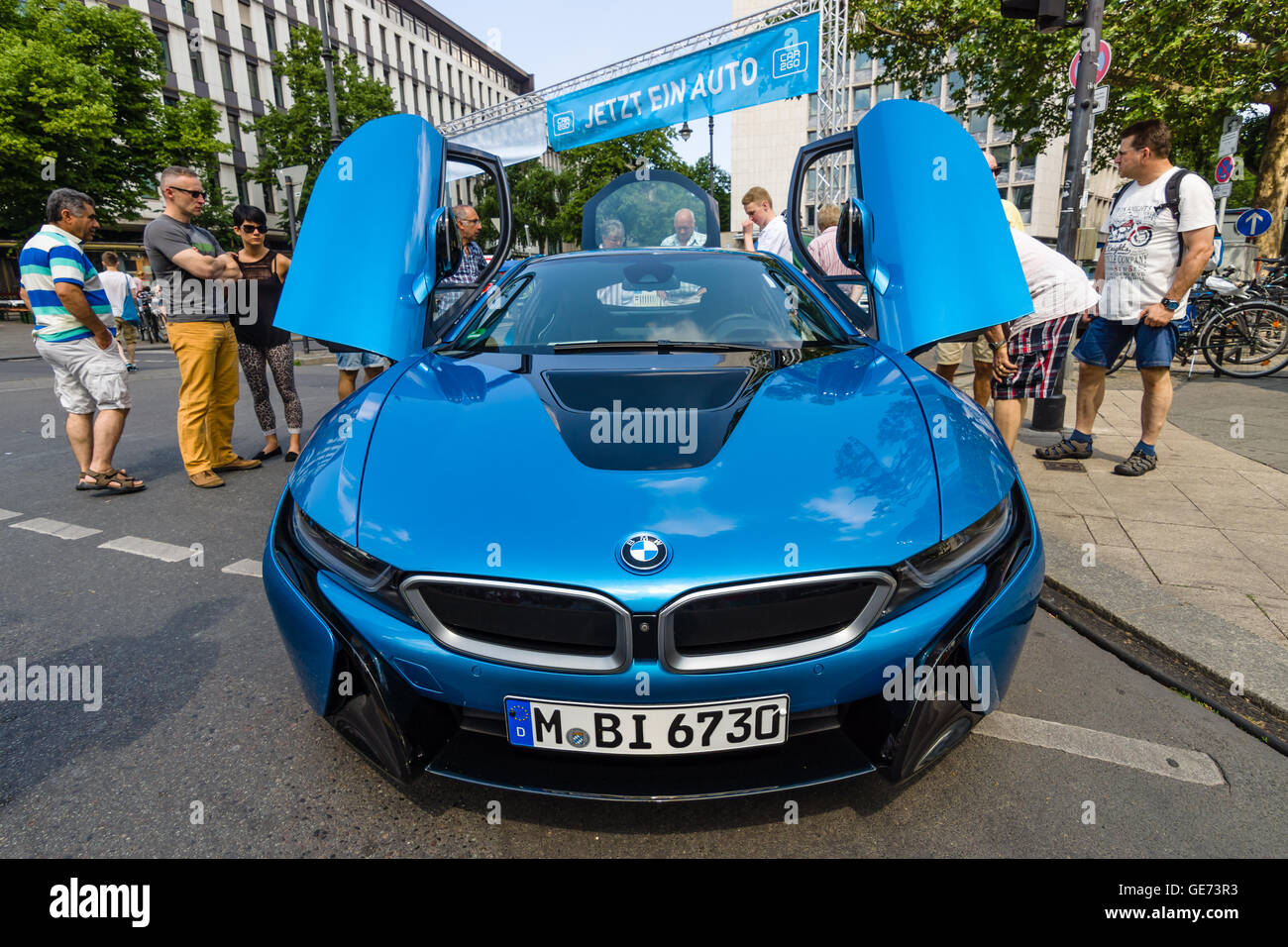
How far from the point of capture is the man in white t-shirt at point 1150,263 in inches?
166

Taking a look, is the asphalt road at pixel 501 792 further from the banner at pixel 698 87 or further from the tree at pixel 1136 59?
the tree at pixel 1136 59

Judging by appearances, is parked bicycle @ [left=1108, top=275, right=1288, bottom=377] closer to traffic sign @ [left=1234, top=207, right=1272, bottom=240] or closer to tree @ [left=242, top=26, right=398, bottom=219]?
traffic sign @ [left=1234, top=207, right=1272, bottom=240]

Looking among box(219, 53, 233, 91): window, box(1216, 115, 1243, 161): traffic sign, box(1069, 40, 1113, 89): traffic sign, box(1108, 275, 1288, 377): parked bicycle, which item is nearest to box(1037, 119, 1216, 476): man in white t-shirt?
box(1069, 40, 1113, 89): traffic sign

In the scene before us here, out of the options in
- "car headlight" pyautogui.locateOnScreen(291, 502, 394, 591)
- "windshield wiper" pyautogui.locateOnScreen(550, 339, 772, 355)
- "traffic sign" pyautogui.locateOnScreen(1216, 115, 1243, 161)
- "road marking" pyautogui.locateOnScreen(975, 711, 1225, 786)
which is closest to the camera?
"car headlight" pyautogui.locateOnScreen(291, 502, 394, 591)

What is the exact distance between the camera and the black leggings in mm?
5445

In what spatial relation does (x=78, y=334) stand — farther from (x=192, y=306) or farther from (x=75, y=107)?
(x=75, y=107)

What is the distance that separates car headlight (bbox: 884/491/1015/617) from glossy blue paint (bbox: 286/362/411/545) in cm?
117

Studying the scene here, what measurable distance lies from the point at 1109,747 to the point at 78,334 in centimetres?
573

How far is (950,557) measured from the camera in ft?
5.25

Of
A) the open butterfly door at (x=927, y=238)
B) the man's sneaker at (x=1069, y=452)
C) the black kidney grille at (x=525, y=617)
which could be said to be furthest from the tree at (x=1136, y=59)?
the black kidney grille at (x=525, y=617)

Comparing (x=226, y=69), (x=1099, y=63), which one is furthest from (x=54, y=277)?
(x=226, y=69)

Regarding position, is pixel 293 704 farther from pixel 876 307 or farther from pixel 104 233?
pixel 104 233

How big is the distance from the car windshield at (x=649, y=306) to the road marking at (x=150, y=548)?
6.71 ft
